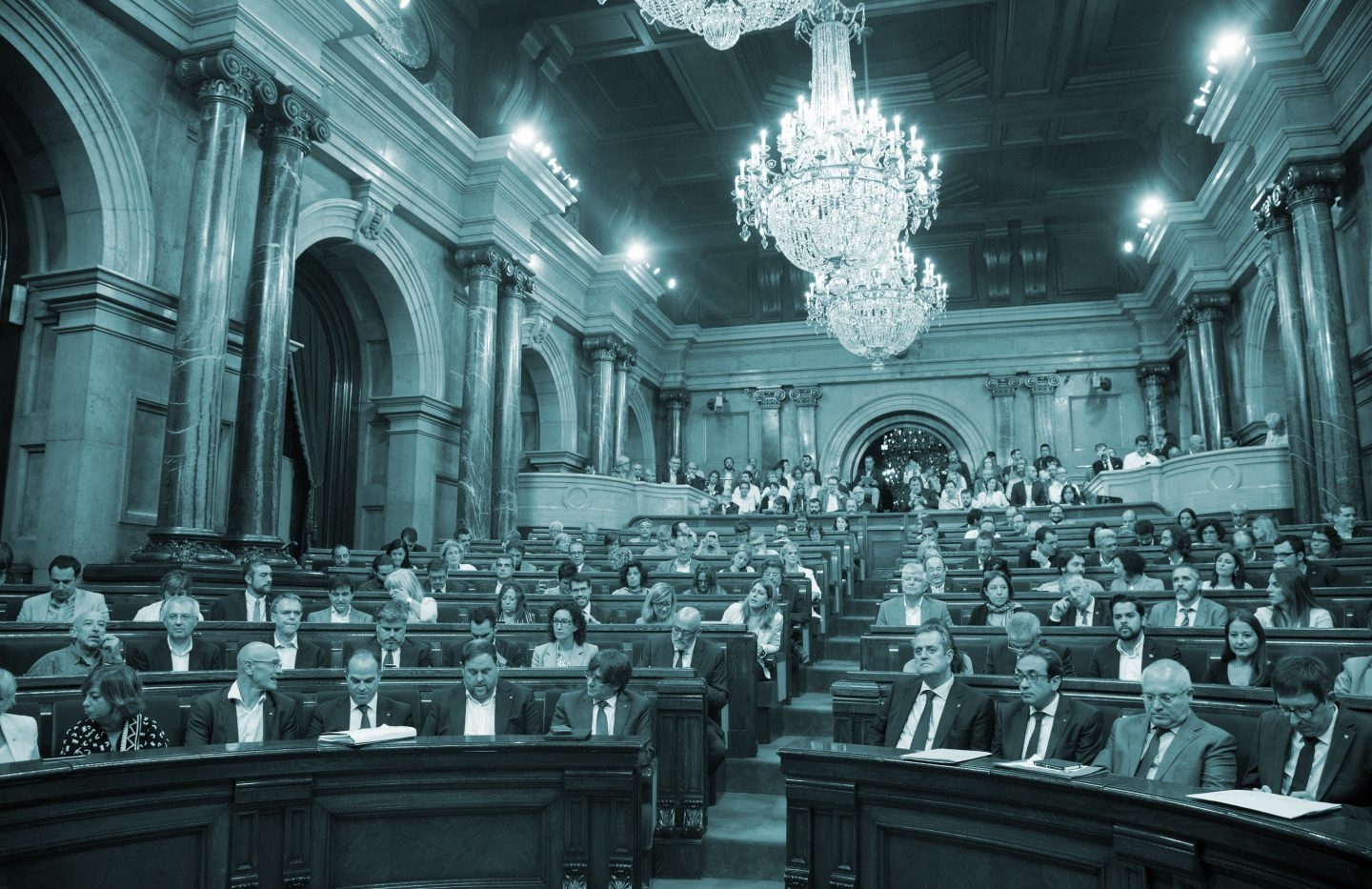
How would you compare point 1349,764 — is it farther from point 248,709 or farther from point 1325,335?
point 1325,335

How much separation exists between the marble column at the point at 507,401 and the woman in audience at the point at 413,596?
18.6 ft

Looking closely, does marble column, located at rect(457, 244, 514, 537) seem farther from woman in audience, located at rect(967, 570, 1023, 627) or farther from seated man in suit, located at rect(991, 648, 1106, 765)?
seated man in suit, located at rect(991, 648, 1106, 765)

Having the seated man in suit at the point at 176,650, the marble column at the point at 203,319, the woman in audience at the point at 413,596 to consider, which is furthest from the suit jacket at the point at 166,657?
the marble column at the point at 203,319

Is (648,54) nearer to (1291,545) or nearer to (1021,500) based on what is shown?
(1021,500)

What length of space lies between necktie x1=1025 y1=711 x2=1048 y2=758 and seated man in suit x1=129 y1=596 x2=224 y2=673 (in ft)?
13.9

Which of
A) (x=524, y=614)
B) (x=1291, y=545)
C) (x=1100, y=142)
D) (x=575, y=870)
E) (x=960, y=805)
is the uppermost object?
(x=1100, y=142)

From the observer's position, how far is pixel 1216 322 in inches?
631

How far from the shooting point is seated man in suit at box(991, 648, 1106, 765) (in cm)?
388

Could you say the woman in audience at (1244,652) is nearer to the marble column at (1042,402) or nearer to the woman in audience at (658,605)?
the woman in audience at (658,605)

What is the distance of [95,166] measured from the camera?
812 centimetres

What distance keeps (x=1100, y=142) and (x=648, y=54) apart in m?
8.40

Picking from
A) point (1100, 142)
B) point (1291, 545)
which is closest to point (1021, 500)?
point (1100, 142)


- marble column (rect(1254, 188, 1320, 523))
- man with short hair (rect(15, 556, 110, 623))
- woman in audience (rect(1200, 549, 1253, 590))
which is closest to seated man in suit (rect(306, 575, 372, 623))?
man with short hair (rect(15, 556, 110, 623))

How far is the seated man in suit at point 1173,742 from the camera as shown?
11.1 feet
